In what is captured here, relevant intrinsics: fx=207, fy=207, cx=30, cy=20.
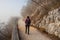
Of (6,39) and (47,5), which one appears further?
(47,5)

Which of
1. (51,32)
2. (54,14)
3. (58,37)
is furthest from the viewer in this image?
(54,14)

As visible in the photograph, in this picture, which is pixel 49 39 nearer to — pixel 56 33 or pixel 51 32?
pixel 56 33

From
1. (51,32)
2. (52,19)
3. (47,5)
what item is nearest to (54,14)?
(52,19)

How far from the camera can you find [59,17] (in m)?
22.6

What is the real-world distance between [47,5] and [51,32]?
1049 cm

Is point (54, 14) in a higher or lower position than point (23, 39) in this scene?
higher

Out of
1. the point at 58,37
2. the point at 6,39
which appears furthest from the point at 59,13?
the point at 6,39

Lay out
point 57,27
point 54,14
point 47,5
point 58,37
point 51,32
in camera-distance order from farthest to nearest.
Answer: point 47,5
point 54,14
point 51,32
point 57,27
point 58,37

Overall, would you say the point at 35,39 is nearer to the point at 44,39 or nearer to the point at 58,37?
the point at 44,39

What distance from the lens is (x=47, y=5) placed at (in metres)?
31.9

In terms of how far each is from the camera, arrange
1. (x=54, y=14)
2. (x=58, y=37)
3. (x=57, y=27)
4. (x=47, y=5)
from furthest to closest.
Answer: (x=47, y=5) → (x=54, y=14) → (x=57, y=27) → (x=58, y=37)

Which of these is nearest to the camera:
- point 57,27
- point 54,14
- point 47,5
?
point 57,27

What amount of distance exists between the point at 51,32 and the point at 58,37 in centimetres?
276

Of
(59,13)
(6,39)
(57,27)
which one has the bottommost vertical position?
(6,39)
